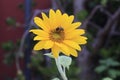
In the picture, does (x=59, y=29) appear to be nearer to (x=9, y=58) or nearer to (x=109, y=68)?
(x=109, y=68)

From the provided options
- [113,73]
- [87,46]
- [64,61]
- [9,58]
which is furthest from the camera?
[9,58]

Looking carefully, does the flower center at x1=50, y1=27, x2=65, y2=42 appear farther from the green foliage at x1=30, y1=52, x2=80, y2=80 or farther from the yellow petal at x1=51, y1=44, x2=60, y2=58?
the green foliage at x1=30, y1=52, x2=80, y2=80

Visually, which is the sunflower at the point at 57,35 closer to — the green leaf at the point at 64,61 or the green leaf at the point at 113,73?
the green leaf at the point at 64,61

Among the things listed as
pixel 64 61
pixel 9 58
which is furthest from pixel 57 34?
pixel 9 58

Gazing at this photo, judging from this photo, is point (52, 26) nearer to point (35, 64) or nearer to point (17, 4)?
point (35, 64)

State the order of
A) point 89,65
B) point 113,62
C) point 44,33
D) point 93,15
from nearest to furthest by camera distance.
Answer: point 44,33 < point 113,62 < point 89,65 < point 93,15

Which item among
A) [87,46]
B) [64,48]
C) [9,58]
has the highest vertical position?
[9,58]

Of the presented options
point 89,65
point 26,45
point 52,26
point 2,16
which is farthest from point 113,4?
point 52,26

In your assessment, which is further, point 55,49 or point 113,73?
point 113,73
